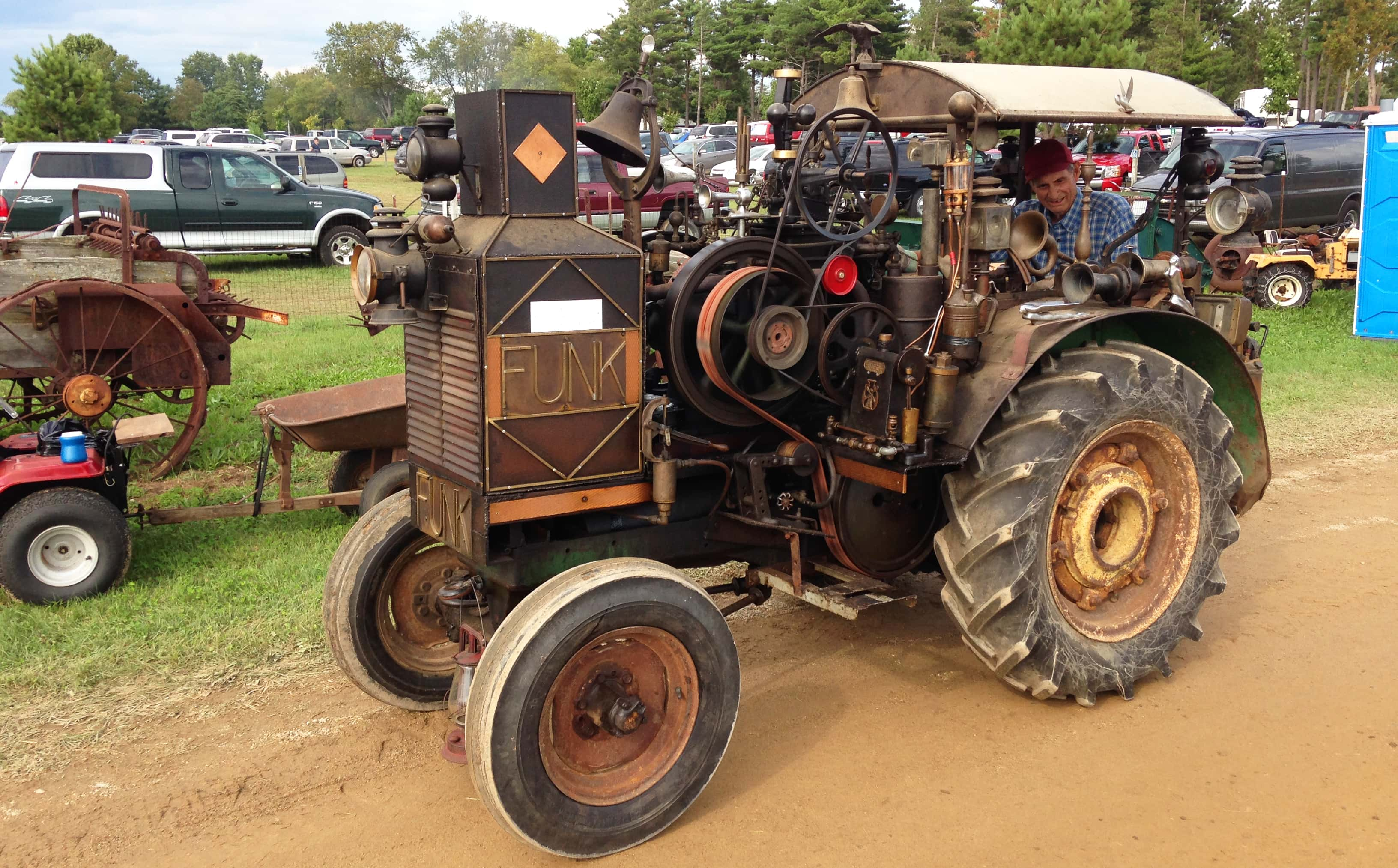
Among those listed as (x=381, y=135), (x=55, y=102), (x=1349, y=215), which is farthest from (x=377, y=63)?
(x=1349, y=215)

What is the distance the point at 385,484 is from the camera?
5.87 metres

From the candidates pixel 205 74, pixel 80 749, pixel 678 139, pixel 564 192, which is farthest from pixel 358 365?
pixel 205 74

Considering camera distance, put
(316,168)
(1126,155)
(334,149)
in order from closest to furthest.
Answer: (316,168) → (1126,155) → (334,149)

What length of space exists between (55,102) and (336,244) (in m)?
21.7

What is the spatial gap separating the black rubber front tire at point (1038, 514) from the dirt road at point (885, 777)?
215 millimetres

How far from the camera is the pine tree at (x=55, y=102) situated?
1309 inches

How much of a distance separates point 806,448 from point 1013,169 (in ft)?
7.06

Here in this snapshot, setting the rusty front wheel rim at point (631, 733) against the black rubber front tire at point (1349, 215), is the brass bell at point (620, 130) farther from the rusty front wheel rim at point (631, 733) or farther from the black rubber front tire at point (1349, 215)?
the black rubber front tire at point (1349, 215)

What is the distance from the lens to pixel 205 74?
Result: 12038cm

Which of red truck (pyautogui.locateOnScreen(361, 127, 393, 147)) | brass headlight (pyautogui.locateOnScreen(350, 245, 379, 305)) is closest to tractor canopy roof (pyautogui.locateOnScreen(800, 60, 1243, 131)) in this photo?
brass headlight (pyautogui.locateOnScreen(350, 245, 379, 305))

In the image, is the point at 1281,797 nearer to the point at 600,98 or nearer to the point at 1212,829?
the point at 1212,829

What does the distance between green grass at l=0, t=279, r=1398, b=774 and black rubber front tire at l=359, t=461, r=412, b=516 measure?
0.46 meters

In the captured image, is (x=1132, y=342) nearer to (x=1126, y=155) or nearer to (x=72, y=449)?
(x=72, y=449)

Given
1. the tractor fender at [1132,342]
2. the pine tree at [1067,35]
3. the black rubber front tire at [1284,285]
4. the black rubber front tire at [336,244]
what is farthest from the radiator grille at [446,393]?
the pine tree at [1067,35]
